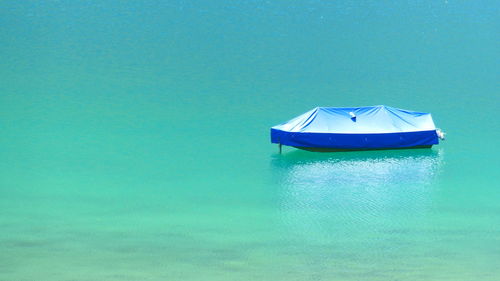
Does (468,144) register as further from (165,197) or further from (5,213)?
(5,213)

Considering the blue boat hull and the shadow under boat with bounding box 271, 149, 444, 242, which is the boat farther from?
the shadow under boat with bounding box 271, 149, 444, 242

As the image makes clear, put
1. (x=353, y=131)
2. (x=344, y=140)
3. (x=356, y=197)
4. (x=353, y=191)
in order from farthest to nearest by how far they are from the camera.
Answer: (x=353, y=131), (x=344, y=140), (x=353, y=191), (x=356, y=197)

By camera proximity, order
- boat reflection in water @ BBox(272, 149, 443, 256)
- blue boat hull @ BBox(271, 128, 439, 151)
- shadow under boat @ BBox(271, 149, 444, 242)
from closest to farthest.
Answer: boat reflection in water @ BBox(272, 149, 443, 256), shadow under boat @ BBox(271, 149, 444, 242), blue boat hull @ BBox(271, 128, 439, 151)

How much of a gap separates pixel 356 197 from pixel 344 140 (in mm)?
5807

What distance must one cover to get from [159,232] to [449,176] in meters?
8.35

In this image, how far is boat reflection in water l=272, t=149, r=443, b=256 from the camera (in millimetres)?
13133

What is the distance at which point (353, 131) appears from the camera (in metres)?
22.5

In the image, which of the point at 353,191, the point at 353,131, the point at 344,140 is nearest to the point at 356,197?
the point at 353,191

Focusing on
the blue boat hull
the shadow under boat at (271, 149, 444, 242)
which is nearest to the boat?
the blue boat hull

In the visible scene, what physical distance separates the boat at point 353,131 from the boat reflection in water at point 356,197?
0.26 meters

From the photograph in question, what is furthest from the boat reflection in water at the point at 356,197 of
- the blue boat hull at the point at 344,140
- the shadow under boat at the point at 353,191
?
the blue boat hull at the point at 344,140

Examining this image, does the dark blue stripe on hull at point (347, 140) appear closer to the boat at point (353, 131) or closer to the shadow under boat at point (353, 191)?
the boat at point (353, 131)

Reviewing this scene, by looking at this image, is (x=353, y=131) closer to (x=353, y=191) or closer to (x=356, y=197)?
(x=353, y=191)

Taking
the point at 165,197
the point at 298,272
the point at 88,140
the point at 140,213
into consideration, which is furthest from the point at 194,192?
the point at 88,140
